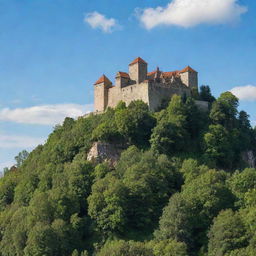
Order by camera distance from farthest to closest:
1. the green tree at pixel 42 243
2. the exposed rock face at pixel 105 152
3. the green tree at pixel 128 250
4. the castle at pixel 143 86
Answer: the castle at pixel 143 86 → the exposed rock face at pixel 105 152 → the green tree at pixel 42 243 → the green tree at pixel 128 250

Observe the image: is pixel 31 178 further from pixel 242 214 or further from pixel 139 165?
pixel 242 214

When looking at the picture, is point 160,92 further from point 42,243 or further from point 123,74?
point 42,243

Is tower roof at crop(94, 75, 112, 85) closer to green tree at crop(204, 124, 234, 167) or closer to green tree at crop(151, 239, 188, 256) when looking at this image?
green tree at crop(204, 124, 234, 167)

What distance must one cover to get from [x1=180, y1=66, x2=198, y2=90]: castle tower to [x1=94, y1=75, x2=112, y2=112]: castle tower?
40.1 feet

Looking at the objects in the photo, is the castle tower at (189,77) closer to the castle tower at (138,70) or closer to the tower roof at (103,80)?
the castle tower at (138,70)

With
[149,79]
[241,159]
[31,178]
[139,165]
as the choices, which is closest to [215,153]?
[241,159]

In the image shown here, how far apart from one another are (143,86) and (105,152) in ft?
40.3

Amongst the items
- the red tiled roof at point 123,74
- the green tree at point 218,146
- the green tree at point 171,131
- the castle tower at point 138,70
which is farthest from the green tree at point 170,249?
the red tiled roof at point 123,74

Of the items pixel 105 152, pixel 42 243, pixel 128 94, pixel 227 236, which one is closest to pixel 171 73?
pixel 128 94

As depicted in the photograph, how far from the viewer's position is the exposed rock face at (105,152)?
81.6 m

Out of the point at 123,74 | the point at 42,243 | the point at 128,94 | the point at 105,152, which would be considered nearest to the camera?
the point at 42,243

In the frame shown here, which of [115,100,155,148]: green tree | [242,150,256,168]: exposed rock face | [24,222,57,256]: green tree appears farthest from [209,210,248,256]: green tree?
[242,150,256,168]: exposed rock face

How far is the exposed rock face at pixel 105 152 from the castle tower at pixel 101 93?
11029 millimetres

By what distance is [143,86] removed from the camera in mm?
86938
